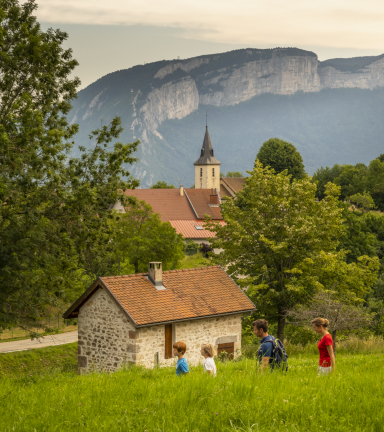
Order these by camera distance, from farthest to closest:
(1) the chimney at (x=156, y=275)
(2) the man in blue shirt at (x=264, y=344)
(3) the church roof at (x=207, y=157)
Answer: (3) the church roof at (x=207, y=157), (1) the chimney at (x=156, y=275), (2) the man in blue shirt at (x=264, y=344)

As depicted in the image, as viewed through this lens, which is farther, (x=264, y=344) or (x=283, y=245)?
(x=283, y=245)

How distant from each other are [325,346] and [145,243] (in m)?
28.3

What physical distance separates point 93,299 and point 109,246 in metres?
2.08

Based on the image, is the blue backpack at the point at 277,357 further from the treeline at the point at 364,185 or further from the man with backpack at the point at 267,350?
the treeline at the point at 364,185

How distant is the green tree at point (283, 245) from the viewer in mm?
22312

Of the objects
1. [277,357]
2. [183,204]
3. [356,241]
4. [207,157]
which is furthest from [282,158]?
[277,357]

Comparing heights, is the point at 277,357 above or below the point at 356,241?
above

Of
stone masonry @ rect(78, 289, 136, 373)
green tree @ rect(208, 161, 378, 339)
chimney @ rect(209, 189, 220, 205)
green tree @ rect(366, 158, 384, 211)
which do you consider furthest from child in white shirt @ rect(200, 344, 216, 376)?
chimney @ rect(209, 189, 220, 205)

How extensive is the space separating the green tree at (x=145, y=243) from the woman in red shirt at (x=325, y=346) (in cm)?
2744

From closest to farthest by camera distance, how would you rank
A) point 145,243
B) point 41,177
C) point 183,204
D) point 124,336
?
point 41,177, point 124,336, point 145,243, point 183,204

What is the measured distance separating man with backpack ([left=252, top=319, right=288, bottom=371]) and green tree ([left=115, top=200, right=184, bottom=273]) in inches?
1081

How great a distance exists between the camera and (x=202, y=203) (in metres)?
70.5

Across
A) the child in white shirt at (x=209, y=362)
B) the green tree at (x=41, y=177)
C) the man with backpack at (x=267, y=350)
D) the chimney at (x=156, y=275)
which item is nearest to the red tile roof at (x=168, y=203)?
the chimney at (x=156, y=275)

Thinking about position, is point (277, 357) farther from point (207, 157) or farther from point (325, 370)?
point (207, 157)
